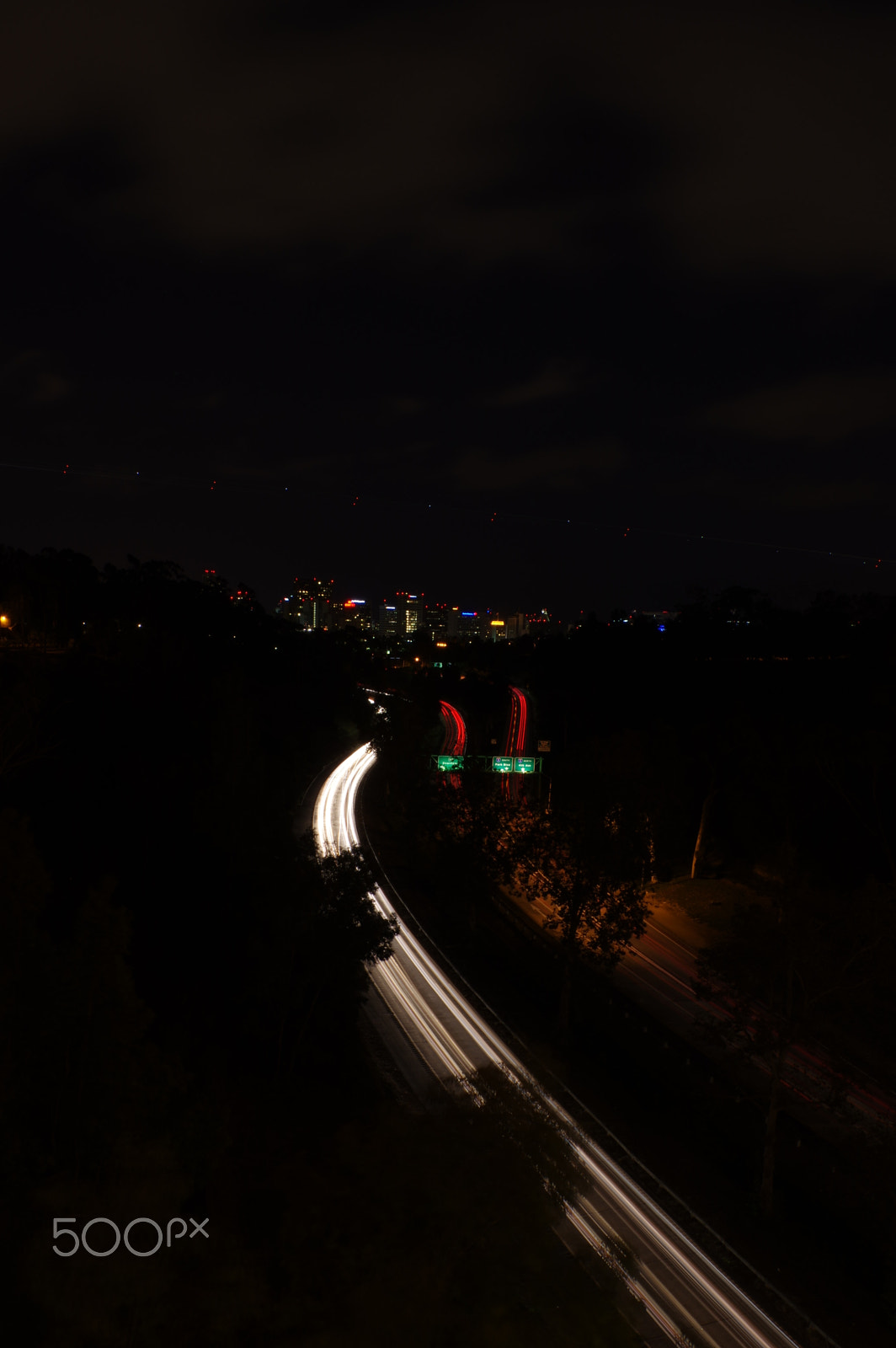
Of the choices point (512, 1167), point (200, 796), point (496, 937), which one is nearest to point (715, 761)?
point (496, 937)

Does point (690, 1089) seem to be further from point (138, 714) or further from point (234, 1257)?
point (138, 714)

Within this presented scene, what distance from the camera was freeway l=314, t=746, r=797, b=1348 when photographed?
8500 mm

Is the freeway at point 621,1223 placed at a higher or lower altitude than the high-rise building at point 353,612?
lower

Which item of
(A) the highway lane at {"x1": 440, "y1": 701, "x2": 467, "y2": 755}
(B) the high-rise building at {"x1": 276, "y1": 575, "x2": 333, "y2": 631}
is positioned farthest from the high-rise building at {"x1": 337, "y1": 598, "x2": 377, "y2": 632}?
(A) the highway lane at {"x1": 440, "y1": 701, "x2": 467, "y2": 755}

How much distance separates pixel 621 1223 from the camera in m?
10.1

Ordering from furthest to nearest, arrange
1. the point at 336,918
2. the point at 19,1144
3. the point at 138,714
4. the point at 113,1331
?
the point at 138,714
the point at 336,918
the point at 19,1144
the point at 113,1331

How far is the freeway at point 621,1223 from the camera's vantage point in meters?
8.50

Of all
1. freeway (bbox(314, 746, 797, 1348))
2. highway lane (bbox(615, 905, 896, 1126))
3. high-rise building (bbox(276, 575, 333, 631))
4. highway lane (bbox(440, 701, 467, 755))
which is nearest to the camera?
freeway (bbox(314, 746, 797, 1348))

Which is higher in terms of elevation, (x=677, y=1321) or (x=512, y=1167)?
(x=512, y=1167)

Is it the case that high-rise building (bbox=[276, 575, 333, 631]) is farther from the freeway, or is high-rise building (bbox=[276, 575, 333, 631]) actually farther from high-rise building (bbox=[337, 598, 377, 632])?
the freeway

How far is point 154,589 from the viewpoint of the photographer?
54.7 m

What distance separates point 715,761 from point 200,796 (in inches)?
742

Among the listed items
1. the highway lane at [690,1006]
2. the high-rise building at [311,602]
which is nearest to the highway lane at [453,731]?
the highway lane at [690,1006]

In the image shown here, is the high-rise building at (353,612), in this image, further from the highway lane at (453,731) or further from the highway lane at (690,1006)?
the highway lane at (690,1006)
